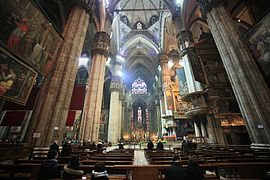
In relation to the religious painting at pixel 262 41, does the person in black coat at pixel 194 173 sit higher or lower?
lower

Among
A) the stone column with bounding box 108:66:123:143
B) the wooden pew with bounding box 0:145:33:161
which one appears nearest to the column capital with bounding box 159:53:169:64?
the stone column with bounding box 108:66:123:143

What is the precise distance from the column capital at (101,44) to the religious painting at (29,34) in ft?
23.2

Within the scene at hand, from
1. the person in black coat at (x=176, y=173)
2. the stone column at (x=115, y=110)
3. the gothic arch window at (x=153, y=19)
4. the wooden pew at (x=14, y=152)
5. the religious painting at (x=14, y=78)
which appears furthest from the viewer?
the gothic arch window at (x=153, y=19)

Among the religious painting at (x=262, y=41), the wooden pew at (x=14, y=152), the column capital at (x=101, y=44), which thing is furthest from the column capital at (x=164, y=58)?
the wooden pew at (x=14, y=152)

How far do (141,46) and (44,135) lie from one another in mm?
27319

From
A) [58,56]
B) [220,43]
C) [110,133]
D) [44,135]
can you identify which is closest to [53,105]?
[44,135]

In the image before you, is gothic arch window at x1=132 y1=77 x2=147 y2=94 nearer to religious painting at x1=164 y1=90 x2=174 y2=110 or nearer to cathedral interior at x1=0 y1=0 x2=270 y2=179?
cathedral interior at x1=0 y1=0 x2=270 y2=179

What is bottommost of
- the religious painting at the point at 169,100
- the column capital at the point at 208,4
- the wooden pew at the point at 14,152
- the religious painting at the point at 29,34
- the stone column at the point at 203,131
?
the wooden pew at the point at 14,152

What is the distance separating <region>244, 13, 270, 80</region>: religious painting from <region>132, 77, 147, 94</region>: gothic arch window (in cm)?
3500

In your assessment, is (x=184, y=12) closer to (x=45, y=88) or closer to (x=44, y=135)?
(x=45, y=88)

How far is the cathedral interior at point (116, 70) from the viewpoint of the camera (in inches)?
241

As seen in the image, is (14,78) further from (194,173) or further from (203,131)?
(203,131)

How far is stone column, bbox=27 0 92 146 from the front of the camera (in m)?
6.76

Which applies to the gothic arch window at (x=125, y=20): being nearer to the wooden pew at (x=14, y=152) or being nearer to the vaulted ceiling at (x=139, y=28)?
the vaulted ceiling at (x=139, y=28)
